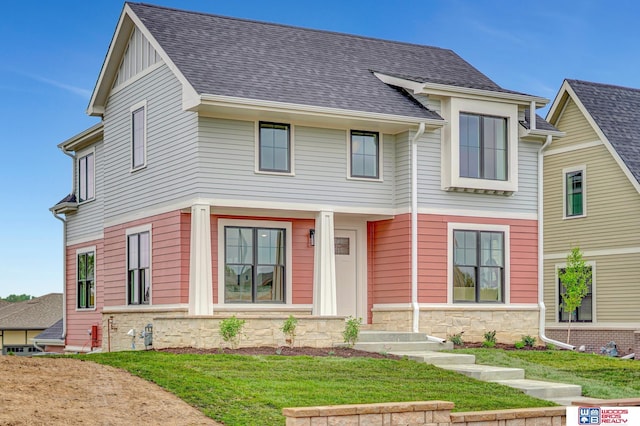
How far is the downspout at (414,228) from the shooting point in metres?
22.8

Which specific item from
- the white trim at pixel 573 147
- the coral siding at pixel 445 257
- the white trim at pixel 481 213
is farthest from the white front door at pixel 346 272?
the white trim at pixel 573 147

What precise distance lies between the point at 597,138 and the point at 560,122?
220 cm

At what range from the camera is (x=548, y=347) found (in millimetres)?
24328

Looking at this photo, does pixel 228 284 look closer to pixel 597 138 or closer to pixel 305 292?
pixel 305 292

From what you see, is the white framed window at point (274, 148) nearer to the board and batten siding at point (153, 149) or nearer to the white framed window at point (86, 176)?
the board and batten siding at point (153, 149)

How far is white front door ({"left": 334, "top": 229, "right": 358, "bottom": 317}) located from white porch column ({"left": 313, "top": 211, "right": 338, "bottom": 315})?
4.81 ft

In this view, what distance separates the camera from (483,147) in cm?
2397

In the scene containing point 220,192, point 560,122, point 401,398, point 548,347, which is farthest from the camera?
point 560,122

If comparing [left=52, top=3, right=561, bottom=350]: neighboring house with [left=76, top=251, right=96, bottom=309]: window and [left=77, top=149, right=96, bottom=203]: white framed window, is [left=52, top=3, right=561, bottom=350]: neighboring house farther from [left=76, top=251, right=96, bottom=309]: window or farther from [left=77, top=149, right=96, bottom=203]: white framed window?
[left=77, top=149, right=96, bottom=203]: white framed window

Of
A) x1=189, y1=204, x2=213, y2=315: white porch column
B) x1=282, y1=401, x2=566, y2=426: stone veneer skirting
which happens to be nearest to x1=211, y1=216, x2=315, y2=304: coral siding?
x1=189, y1=204, x2=213, y2=315: white porch column

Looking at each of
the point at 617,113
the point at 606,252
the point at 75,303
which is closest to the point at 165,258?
the point at 75,303

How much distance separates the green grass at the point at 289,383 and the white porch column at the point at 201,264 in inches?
98.3

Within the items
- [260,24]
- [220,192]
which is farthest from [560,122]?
[220,192]

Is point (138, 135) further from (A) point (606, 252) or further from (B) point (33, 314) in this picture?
(B) point (33, 314)
